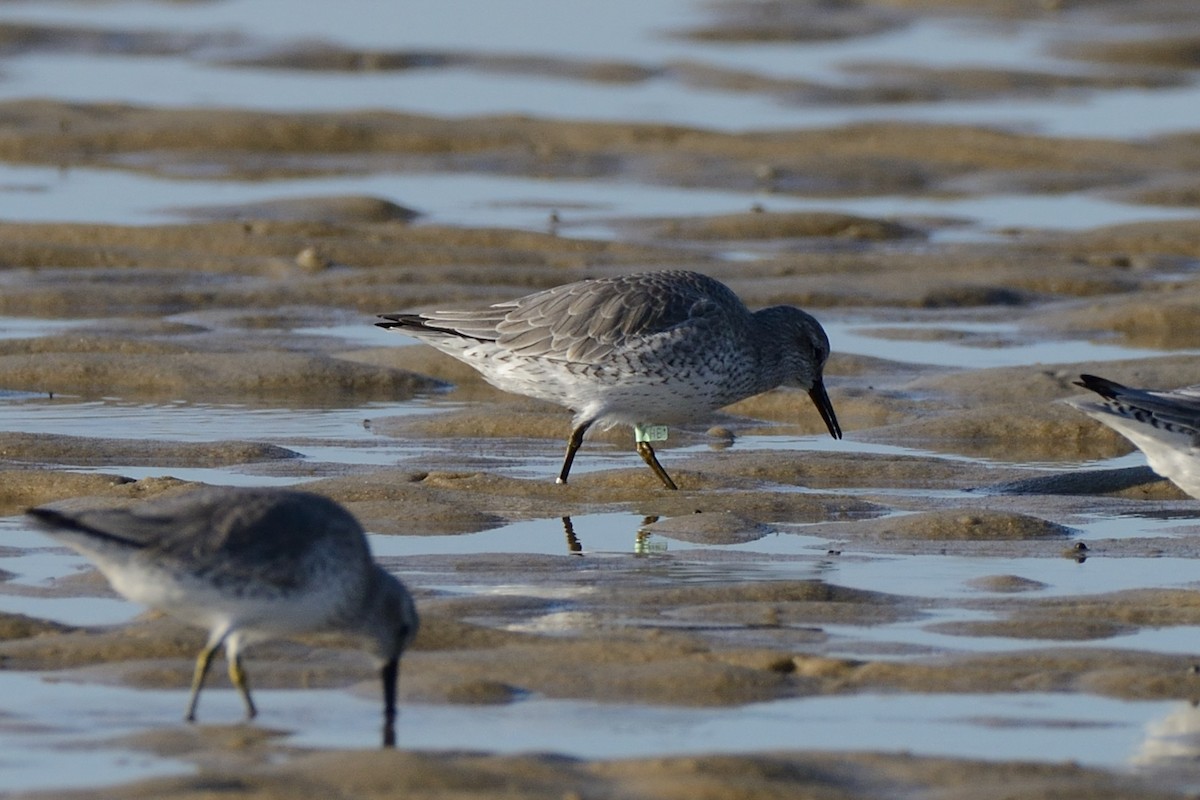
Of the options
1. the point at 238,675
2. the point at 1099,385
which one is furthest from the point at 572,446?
the point at 238,675

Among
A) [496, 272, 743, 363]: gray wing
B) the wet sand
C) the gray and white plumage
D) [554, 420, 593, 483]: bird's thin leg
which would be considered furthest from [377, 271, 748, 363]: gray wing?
the gray and white plumage

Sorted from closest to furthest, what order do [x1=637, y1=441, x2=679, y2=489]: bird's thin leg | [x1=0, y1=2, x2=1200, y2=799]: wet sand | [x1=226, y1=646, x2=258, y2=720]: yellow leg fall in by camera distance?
[x1=226, y1=646, x2=258, y2=720]: yellow leg < [x1=0, y1=2, x2=1200, y2=799]: wet sand < [x1=637, y1=441, x2=679, y2=489]: bird's thin leg

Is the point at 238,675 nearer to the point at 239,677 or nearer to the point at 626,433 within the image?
the point at 239,677

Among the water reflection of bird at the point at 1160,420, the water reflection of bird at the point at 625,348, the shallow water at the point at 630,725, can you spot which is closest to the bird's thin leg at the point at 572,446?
the water reflection of bird at the point at 625,348

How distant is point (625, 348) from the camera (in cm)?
1100

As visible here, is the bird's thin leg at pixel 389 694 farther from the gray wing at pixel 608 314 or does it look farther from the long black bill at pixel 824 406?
the long black bill at pixel 824 406

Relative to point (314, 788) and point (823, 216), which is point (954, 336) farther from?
point (314, 788)

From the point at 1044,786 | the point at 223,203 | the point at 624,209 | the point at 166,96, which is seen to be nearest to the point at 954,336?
the point at 624,209

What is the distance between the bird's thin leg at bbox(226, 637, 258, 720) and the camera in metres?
6.82

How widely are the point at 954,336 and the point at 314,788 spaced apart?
983 cm

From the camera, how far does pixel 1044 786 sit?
623cm

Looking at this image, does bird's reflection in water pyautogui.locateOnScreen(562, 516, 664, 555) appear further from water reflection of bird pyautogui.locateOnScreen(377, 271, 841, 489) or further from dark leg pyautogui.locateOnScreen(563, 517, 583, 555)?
water reflection of bird pyautogui.locateOnScreen(377, 271, 841, 489)

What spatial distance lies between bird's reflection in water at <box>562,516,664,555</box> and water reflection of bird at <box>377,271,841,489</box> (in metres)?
0.69

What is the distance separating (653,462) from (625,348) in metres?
0.61
